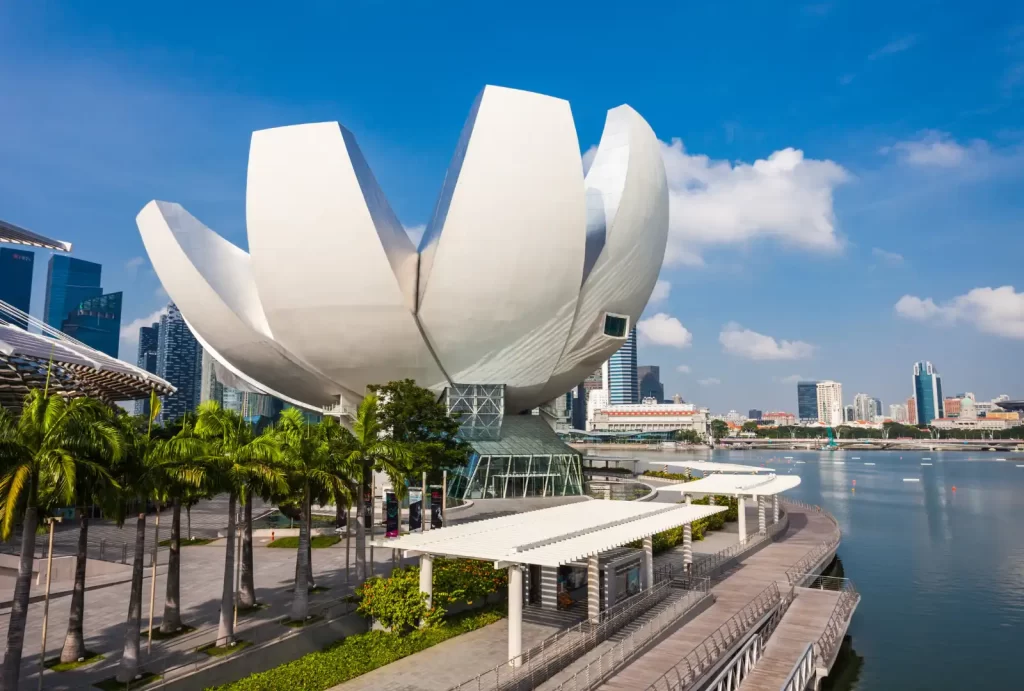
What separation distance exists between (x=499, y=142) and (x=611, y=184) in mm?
8666

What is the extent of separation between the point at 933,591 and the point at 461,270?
2428 cm

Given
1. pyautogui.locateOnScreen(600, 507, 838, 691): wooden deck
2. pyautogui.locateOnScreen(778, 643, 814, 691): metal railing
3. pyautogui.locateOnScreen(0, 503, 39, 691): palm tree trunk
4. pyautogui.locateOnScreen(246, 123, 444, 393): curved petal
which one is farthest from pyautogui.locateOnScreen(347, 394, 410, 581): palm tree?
pyautogui.locateOnScreen(246, 123, 444, 393): curved petal

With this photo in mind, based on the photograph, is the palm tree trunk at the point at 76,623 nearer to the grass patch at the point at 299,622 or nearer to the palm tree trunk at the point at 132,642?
the palm tree trunk at the point at 132,642

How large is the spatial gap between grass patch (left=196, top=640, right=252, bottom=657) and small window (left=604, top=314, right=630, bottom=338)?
30133mm

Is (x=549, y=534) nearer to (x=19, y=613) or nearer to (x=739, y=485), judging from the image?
(x=19, y=613)

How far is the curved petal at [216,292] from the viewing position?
123ft

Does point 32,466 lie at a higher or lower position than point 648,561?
higher

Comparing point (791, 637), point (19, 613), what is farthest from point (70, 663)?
point (791, 637)

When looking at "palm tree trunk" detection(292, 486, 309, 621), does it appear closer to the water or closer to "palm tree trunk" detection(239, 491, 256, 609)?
"palm tree trunk" detection(239, 491, 256, 609)

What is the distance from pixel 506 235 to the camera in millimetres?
34219

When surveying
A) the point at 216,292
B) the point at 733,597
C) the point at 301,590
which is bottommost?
the point at 733,597

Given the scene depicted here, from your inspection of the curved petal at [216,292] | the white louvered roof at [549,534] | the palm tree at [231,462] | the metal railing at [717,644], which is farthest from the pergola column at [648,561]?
the curved petal at [216,292]

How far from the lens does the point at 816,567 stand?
23.9m

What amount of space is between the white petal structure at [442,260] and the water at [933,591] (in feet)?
61.2
